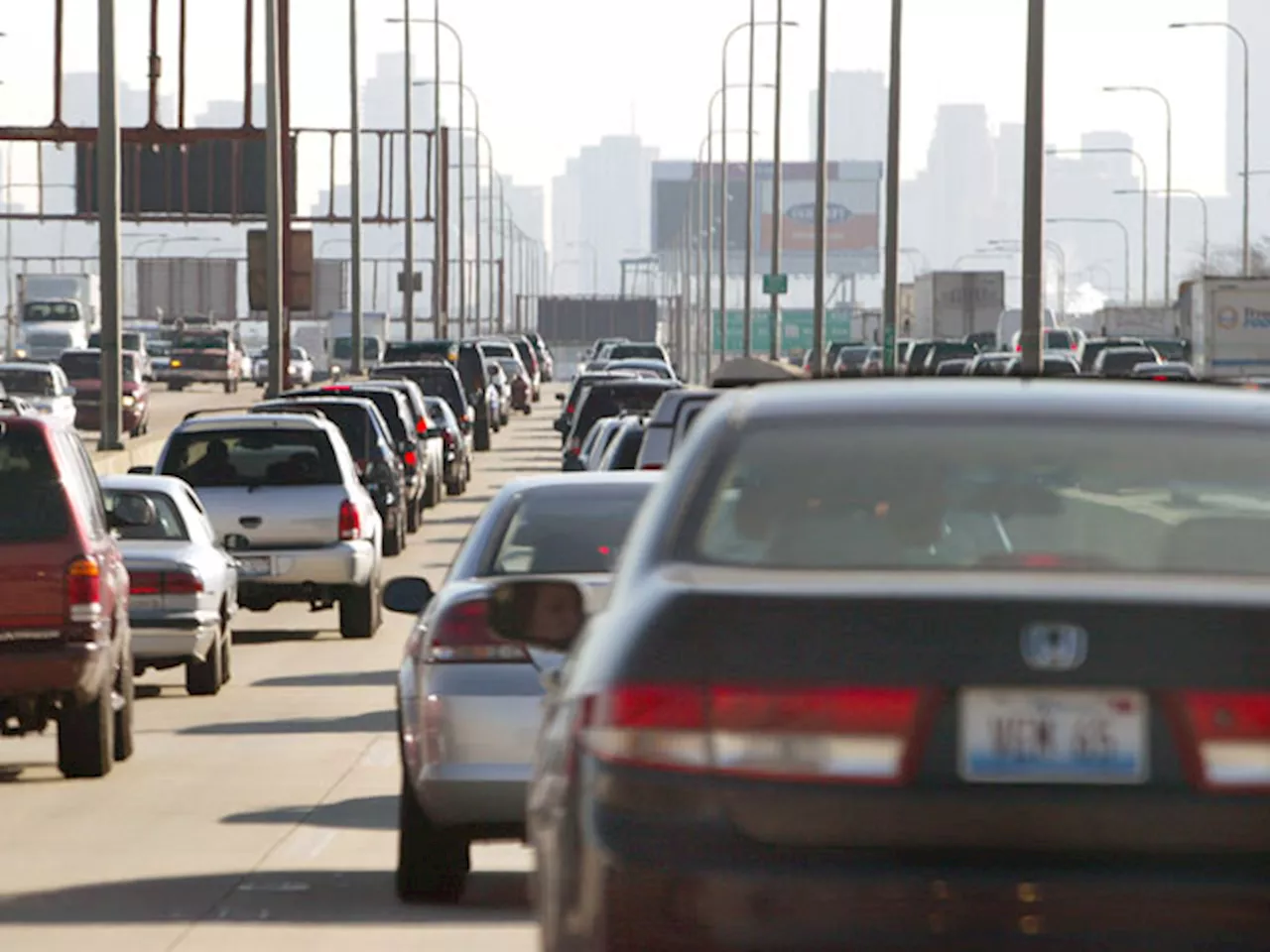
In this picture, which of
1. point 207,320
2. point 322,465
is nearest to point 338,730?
point 322,465

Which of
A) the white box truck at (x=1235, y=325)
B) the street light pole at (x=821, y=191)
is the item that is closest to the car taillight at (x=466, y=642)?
A: the street light pole at (x=821, y=191)

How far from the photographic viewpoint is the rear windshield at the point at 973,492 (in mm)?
6477

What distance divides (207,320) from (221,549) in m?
148

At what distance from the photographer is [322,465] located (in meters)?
24.6

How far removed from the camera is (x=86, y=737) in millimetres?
15031

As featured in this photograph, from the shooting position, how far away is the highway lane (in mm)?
10438

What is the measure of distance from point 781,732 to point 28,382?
175ft

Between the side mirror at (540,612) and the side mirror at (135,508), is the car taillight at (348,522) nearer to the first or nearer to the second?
the side mirror at (135,508)

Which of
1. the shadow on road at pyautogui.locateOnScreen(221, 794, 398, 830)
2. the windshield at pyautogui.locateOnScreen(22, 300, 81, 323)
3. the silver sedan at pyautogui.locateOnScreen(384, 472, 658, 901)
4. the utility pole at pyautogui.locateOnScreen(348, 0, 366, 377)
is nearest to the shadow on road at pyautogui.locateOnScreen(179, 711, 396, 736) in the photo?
the shadow on road at pyautogui.locateOnScreen(221, 794, 398, 830)

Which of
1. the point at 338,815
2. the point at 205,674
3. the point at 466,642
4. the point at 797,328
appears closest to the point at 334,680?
the point at 205,674

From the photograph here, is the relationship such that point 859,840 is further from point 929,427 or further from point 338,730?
point 338,730

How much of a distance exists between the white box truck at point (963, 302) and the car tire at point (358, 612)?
7668cm

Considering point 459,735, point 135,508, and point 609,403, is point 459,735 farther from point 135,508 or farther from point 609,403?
point 609,403

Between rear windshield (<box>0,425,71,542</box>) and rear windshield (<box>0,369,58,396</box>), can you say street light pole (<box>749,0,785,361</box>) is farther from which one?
rear windshield (<box>0,425,71,542</box>)
